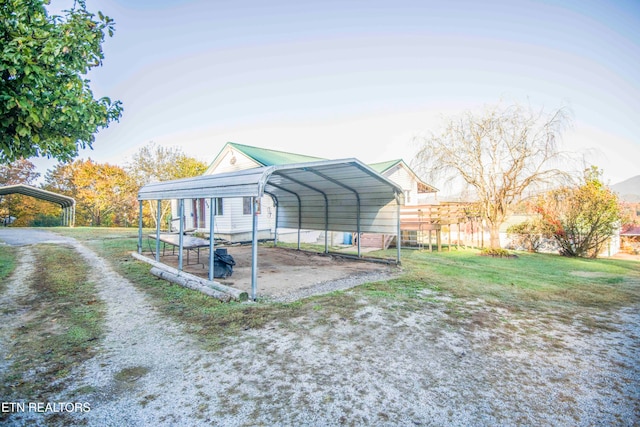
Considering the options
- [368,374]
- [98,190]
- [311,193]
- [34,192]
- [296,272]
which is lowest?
[368,374]

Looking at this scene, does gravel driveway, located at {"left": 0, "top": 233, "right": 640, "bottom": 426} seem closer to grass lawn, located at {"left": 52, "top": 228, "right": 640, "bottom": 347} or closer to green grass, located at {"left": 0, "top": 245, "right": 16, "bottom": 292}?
grass lawn, located at {"left": 52, "top": 228, "right": 640, "bottom": 347}

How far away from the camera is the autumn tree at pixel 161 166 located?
25984 mm

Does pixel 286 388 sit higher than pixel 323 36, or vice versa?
pixel 323 36

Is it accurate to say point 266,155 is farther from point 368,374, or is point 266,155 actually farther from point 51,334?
point 368,374

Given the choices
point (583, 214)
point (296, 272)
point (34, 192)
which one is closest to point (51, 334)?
point (296, 272)

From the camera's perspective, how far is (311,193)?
11109 millimetres

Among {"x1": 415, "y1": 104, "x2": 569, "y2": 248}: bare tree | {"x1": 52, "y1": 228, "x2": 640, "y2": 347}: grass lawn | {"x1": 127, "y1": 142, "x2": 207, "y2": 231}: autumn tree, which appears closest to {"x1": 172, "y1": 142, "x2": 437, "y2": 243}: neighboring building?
{"x1": 415, "y1": 104, "x2": 569, "y2": 248}: bare tree

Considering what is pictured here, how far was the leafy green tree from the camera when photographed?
397 centimetres

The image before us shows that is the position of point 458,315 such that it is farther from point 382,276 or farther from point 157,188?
point 157,188

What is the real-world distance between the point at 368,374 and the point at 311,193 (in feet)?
27.5

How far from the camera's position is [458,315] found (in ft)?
16.3

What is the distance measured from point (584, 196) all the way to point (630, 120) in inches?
283

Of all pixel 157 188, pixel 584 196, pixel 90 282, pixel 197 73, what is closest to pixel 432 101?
pixel 584 196

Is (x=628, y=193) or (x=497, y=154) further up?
(x=497, y=154)
